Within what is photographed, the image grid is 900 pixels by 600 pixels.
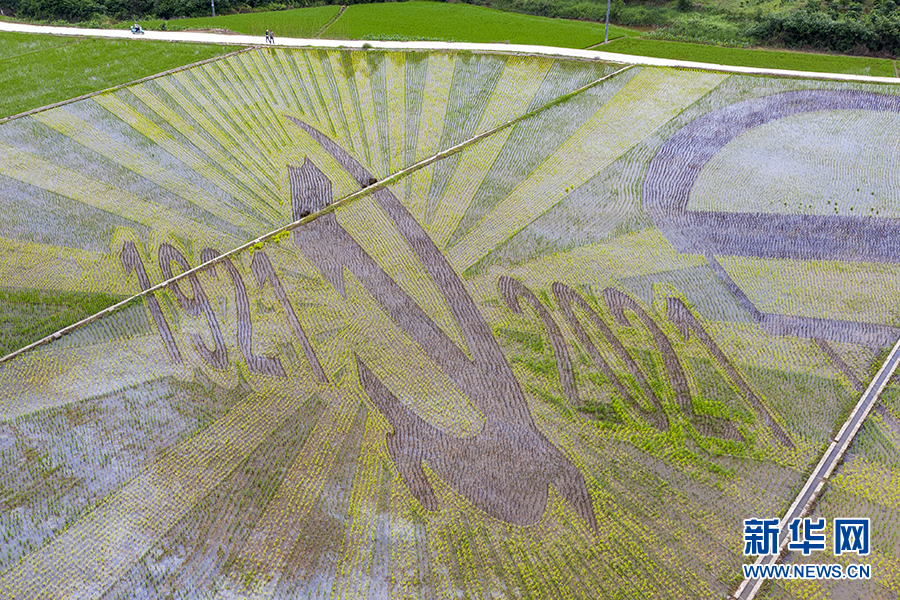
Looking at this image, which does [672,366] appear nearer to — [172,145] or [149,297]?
[149,297]

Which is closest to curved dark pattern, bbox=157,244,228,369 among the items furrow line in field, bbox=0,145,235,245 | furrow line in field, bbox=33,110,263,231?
furrow line in field, bbox=0,145,235,245

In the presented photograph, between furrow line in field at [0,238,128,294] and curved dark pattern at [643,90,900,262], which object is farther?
curved dark pattern at [643,90,900,262]

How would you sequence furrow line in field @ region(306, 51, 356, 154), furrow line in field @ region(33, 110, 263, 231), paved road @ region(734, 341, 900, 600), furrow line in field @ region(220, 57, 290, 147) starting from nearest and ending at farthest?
paved road @ region(734, 341, 900, 600), furrow line in field @ region(33, 110, 263, 231), furrow line in field @ region(306, 51, 356, 154), furrow line in field @ region(220, 57, 290, 147)

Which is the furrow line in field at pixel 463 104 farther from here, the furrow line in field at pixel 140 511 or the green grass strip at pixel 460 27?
the furrow line in field at pixel 140 511

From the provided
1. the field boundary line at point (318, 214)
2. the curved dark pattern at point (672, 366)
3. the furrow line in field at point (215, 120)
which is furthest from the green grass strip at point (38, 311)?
the curved dark pattern at point (672, 366)

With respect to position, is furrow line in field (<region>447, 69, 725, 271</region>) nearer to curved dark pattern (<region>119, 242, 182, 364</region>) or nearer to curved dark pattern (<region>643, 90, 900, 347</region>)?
curved dark pattern (<region>643, 90, 900, 347</region>)

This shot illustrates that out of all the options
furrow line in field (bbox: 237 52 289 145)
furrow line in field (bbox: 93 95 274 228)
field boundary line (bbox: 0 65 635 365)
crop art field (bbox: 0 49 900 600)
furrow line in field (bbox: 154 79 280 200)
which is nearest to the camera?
crop art field (bbox: 0 49 900 600)
